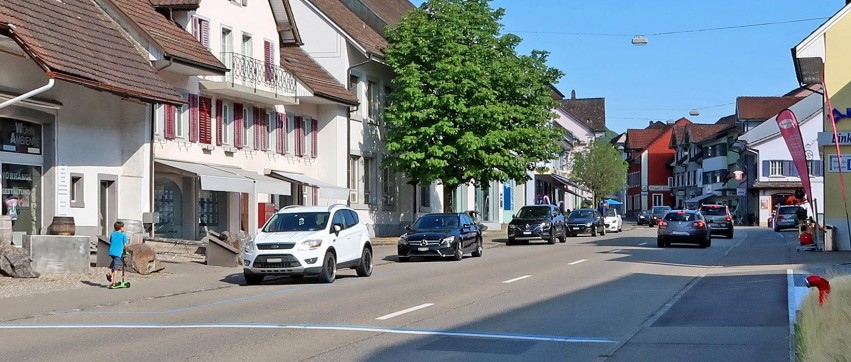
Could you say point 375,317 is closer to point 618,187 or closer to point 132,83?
point 132,83

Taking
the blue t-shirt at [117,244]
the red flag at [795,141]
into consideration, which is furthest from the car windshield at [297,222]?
the red flag at [795,141]

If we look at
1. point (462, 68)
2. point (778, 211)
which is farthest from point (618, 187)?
point (462, 68)

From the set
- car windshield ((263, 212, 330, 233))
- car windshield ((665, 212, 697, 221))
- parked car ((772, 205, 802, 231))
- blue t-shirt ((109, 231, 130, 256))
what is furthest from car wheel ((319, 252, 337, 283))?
parked car ((772, 205, 802, 231))

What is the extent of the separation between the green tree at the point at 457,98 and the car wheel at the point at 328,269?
2147 cm

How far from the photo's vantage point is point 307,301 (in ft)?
62.3

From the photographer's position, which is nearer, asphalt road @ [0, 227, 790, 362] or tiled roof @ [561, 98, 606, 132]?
asphalt road @ [0, 227, 790, 362]

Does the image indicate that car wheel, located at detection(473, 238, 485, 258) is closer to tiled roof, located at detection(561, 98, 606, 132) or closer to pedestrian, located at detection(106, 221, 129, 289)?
pedestrian, located at detection(106, 221, 129, 289)

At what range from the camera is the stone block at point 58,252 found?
2444 centimetres

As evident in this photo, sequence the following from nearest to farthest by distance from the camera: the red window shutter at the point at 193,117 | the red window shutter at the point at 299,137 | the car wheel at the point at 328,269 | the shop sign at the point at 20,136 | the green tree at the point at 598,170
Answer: the car wheel at the point at 328,269, the shop sign at the point at 20,136, the red window shutter at the point at 193,117, the red window shutter at the point at 299,137, the green tree at the point at 598,170

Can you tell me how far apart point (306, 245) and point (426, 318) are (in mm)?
7807

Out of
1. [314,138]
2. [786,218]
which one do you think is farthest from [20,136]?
[786,218]

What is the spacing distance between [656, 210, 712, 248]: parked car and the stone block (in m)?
23.0

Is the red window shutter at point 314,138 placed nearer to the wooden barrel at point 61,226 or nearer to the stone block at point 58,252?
the wooden barrel at point 61,226

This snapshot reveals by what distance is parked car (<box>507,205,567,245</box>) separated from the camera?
4591cm
